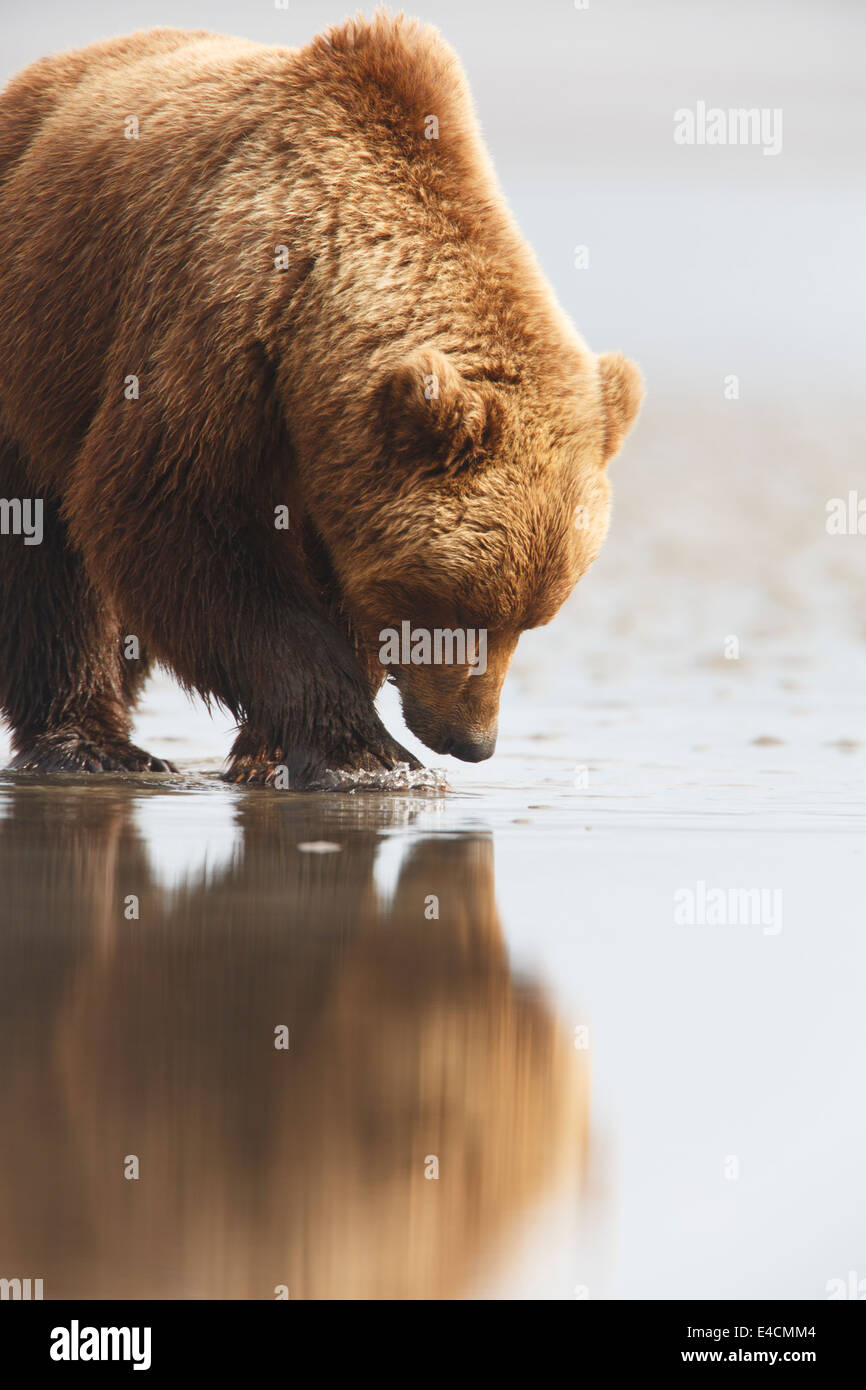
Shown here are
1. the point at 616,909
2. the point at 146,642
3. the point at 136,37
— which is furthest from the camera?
the point at 136,37

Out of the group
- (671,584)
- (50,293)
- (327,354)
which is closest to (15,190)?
(50,293)

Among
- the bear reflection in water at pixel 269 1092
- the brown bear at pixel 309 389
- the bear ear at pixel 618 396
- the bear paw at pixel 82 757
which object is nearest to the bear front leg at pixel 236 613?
the brown bear at pixel 309 389

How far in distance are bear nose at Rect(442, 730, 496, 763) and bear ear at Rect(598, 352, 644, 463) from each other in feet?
3.99

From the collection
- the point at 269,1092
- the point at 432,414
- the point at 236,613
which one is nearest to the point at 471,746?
the point at 236,613

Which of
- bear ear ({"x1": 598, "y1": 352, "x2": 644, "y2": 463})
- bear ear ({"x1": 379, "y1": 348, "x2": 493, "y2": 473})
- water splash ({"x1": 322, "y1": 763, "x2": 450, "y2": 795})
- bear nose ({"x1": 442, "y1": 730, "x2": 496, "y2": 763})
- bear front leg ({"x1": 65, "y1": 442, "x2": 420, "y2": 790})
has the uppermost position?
bear ear ({"x1": 598, "y1": 352, "x2": 644, "y2": 463})

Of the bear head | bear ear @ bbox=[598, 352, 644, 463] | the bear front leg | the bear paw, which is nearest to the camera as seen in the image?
the bear head

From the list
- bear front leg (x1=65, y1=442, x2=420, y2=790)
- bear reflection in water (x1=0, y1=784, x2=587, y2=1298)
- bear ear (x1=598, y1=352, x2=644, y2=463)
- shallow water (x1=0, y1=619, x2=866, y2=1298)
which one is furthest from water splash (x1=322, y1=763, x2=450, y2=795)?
bear reflection in water (x1=0, y1=784, x2=587, y2=1298)

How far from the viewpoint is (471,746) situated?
269 inches

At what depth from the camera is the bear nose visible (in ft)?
22.4

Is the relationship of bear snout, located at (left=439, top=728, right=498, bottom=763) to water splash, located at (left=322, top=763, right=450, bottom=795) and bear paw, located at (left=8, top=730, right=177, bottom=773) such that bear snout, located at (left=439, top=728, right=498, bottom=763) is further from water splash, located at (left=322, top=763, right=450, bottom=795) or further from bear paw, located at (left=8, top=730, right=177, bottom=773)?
bear paw, located at (left=8, top=730, right=177, bottom=773)

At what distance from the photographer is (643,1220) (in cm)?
240

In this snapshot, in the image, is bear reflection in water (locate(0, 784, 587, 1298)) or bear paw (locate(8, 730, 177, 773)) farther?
bear paw (locate(8, 730, 177, 773))
